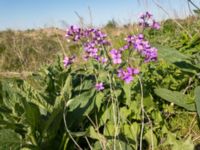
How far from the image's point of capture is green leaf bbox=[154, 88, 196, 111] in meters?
2.28

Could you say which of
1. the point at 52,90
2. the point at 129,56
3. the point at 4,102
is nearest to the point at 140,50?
the point at 129,56

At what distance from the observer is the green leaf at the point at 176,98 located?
2.28 meters

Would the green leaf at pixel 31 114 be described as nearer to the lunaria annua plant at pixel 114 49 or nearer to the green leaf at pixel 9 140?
the green leaf at pixel 9 140

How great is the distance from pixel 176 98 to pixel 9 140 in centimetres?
89

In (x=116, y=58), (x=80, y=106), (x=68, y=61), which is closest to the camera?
(x=116, y=58)

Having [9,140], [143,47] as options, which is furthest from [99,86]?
[9,140]

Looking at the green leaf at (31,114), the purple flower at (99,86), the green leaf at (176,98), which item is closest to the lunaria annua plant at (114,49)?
the purple flower at (99,86)

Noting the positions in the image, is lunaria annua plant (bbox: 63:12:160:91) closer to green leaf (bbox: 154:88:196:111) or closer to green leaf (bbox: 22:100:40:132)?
green leaf (bbox: 154:88:196:111)

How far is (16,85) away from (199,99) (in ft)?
3.09

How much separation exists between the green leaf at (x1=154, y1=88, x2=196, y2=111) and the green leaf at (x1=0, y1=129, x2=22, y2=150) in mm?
774

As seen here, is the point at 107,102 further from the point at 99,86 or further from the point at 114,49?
the point at 114,49

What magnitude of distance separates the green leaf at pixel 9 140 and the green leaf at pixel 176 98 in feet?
2.54

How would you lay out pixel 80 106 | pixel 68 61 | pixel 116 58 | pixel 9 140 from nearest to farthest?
pixel 9 140 < pixel 116 58 < pixel 80 106 < pixel 68 61

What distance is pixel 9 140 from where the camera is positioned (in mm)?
1907
